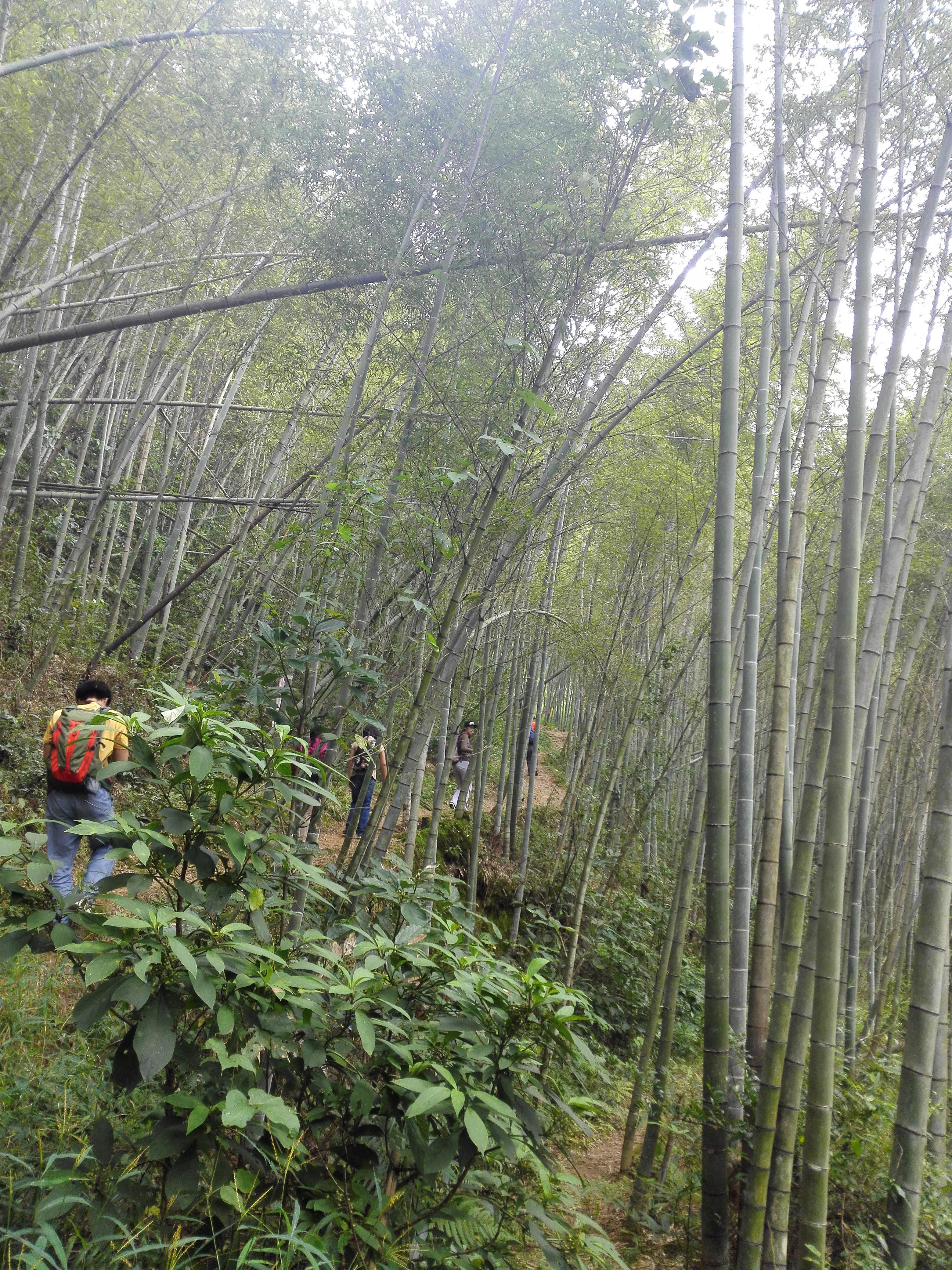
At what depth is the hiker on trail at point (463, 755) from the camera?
6539 mm

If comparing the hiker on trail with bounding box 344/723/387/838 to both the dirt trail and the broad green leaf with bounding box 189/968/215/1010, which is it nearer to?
the dirt trail

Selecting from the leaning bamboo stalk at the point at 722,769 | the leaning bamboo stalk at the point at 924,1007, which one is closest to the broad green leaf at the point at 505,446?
the leaning bamboo stalk at the point at 722,769

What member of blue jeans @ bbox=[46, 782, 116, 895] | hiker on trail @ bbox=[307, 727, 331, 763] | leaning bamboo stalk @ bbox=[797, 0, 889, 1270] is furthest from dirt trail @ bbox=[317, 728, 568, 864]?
leaning bamboo stalk @ bbox=[797, 0, 889, 1270]

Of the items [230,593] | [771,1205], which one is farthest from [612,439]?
[771,1205]

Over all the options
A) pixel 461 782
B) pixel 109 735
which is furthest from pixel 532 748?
pixel 109 735

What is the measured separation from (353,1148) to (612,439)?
4.17 meters

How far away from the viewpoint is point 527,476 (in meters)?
3.23

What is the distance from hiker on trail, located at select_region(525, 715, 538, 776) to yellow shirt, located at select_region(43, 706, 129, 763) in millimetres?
3707

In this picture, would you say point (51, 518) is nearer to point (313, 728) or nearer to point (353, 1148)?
point (313, 728)

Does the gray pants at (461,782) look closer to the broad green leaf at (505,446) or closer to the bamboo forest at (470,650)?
the bamboo forest at (470,650)

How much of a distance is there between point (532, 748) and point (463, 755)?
603 mm

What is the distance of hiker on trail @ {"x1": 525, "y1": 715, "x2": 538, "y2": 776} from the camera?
6.37m

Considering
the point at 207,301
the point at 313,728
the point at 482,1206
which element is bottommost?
the point at 482,1206

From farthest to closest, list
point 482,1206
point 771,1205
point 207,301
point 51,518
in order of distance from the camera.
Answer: point 51,518 < point 207,301 < point 771,1205 < point 482,1206
